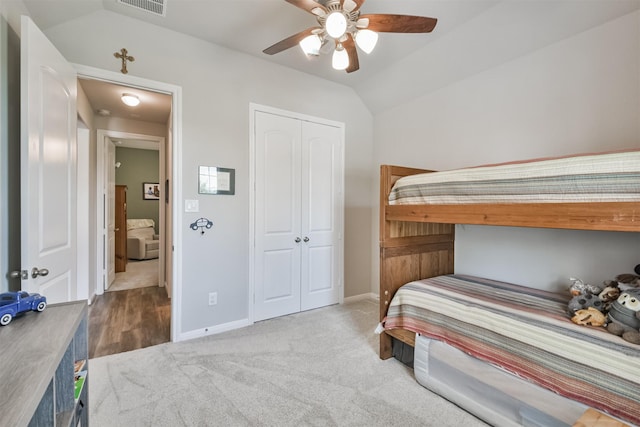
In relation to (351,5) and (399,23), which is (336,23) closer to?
(351,5)

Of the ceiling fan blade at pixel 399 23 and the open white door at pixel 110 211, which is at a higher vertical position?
the ceiling fan blade at pixel 399 23

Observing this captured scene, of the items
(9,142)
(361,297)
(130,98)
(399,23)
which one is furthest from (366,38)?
(361,297)

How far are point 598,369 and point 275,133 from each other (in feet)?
9.73

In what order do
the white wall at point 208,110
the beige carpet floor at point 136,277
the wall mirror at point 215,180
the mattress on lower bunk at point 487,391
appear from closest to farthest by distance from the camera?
the mattress on lower bunk at point 487,391 → the white wall at point 208,110 → the wall mirror at point 215,180 → the beige carpet floor at point 136,277

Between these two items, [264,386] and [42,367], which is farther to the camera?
[264,386]

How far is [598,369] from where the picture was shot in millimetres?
1263

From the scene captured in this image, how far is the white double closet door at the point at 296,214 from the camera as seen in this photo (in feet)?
10.0

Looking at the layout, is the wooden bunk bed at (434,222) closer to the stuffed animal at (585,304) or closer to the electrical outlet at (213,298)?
the stuffed animal at (585,304)

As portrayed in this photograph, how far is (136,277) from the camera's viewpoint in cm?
504

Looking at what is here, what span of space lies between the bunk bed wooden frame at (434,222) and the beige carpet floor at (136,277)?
4.04 metres

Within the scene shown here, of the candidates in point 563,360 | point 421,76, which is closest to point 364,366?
point 563,360

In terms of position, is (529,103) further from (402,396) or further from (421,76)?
(402,396)

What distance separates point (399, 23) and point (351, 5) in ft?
0.97

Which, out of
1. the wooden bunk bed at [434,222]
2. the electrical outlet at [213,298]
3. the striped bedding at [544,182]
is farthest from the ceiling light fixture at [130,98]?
the striped bedding at [544,182]
